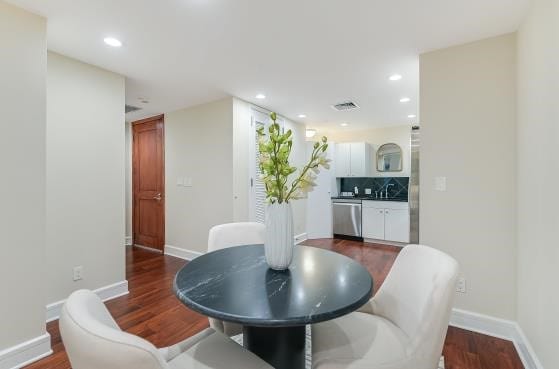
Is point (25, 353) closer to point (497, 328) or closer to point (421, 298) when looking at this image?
point (421, 298)

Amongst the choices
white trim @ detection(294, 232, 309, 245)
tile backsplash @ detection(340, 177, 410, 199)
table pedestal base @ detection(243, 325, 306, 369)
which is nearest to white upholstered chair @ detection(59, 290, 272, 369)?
table pedestal base @ detection(243, 325, 306, 369)

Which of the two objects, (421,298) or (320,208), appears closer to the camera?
(421,298)

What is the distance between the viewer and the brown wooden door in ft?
15.0

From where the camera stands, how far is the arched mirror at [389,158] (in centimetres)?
570

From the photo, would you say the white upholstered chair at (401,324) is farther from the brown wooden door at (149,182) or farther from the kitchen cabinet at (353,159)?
the kitchen cabinet at (353,159)

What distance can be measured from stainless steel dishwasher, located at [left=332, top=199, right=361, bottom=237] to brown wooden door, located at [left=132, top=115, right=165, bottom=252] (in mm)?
3360

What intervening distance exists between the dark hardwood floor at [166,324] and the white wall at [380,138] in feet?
8.07

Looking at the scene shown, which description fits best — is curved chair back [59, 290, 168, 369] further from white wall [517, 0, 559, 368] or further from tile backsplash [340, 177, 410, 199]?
tile backsplash [340, 177, 410, 199]

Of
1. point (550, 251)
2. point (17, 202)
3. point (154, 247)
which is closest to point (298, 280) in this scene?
point (550, 251)

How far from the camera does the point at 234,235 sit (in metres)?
2.02

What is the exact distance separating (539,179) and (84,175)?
361cm

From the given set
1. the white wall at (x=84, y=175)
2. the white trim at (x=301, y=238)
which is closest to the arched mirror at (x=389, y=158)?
the white trim at (x=301, y=238)

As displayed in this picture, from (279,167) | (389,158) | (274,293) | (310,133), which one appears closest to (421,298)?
(274,293)

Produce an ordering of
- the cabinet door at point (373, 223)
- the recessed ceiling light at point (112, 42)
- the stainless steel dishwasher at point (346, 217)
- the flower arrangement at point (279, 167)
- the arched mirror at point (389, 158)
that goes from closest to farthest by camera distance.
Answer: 1. the flower arrangement at point (279, 167)
2. the recessed ceiling light at point (112, 42)
3. the cabinet door at point (373, 223)
4. the stainless steel dishwasher at point (346, 217)
5. the arched mirror at point (389, 158)
